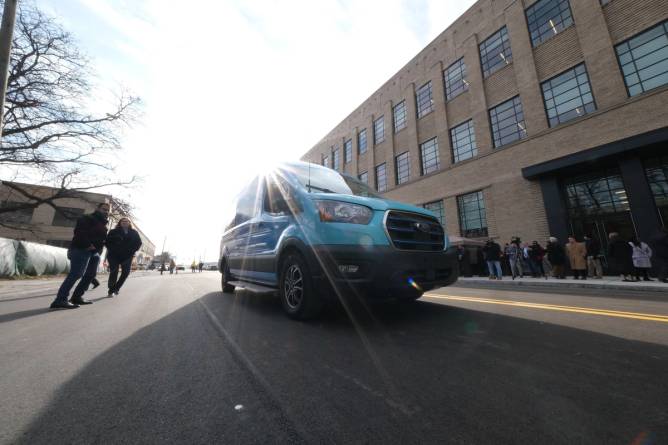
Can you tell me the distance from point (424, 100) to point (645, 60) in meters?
10.6

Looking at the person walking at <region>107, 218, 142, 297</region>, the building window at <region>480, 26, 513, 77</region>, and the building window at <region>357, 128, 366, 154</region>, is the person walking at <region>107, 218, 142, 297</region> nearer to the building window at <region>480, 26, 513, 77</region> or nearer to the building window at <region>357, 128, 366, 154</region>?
the building window at <region>480, 26, 513, 77</region>

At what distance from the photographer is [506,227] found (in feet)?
43.9

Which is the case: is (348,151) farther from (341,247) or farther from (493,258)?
(341,247)

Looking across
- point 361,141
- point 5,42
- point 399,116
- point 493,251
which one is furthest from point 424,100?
Answer: point 5,42

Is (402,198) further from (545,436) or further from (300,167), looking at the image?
(545,436)

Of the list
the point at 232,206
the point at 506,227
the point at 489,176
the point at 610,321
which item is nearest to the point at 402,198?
the point at 489,176

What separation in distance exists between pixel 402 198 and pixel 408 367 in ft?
59.7

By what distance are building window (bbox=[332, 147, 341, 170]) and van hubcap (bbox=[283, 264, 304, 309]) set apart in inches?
965

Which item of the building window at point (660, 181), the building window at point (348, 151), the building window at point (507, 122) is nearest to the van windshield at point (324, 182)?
the building window at point (660, 181)

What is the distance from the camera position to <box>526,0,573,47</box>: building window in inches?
501

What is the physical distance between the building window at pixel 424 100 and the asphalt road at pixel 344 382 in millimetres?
18350

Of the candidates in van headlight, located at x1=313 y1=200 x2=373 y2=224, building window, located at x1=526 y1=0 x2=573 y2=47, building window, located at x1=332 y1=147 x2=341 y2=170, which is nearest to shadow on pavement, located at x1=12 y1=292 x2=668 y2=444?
van headlight, located at x1=313 y1=200 x2=373 y2=224

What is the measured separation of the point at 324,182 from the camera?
388 centimetres

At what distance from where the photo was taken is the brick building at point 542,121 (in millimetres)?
10141
